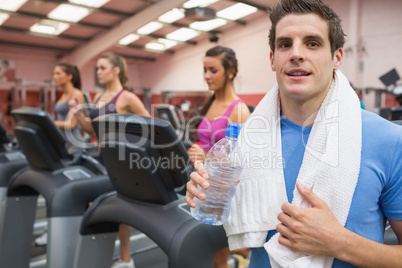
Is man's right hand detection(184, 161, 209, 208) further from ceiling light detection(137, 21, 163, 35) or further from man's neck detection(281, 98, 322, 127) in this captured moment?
ceiling light detection(137, 21, 163, 35)

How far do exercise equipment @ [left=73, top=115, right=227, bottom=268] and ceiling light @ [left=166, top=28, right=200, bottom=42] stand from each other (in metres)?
8.59

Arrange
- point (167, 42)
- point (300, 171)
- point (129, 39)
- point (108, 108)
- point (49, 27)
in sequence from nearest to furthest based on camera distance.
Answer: point (300, 171), point (108, 108), point (49, 27), point (129, 39), point (167, 42)

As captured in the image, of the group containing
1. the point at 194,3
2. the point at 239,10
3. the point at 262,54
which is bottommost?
the point at 194,3

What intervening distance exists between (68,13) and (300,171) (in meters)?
8.51

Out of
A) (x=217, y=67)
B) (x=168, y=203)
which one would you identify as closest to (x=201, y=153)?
(x=168, y=203)

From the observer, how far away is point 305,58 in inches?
35.1

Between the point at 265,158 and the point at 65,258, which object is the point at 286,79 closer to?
the point at 265,158

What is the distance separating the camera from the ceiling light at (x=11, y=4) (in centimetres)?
724

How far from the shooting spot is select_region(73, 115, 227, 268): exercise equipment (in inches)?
48.4

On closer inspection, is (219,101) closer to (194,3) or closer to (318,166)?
(194,3)

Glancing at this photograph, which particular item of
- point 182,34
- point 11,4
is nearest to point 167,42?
point 182,34

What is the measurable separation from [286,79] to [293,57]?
0.20 ft

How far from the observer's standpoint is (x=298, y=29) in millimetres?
913

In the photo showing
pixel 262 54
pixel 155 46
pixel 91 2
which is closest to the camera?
pixel 262 54
